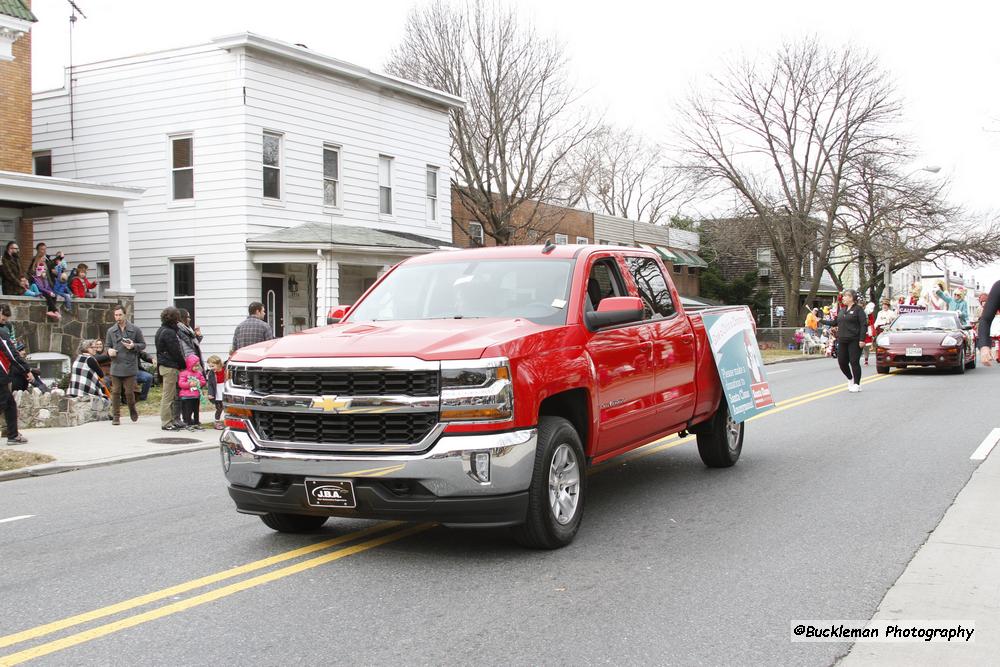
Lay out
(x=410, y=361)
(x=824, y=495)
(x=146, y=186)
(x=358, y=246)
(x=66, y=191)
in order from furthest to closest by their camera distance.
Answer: (x=146, y=186) → (x=358, y=246) → (x=66, y=191) → (x=824, y=495) → (x=410, y=361)

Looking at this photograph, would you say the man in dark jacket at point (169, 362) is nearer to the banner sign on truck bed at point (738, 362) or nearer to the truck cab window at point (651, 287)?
the truck cab window at point (651, 287)

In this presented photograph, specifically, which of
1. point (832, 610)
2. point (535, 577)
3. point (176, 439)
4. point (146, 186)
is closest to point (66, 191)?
point (146, 186)

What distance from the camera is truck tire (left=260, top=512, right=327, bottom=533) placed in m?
6.46

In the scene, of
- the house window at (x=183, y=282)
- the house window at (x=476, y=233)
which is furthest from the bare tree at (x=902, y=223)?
the house window at (x=183, y=282)

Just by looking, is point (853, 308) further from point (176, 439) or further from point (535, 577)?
point (535, 577)

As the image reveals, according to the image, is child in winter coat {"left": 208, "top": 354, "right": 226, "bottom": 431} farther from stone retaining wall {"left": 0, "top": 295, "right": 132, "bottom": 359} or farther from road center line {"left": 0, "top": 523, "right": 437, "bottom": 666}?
road center line {"left": 0, "top": 523, "right": 437, "bottom": 666}

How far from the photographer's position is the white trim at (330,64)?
21.6 meters

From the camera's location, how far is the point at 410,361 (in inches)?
212

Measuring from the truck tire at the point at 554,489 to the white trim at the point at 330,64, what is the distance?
18062 millimetres

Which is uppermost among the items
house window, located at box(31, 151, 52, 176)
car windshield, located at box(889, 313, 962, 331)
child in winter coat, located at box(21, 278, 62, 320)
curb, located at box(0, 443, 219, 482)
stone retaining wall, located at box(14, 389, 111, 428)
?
house window, located at box(31, 151, 52, 176)

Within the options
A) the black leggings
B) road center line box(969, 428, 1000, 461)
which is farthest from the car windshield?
road center line box(969, 428, 1000, 461)

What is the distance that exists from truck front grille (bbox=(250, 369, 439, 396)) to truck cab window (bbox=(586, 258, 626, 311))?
5.88 feet

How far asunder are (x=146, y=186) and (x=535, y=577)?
2070cm

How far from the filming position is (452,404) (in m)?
5.37
